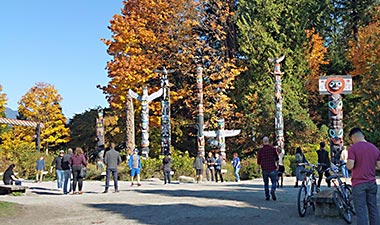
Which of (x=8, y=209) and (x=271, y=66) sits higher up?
(x=271, y=66)

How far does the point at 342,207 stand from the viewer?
357 inches

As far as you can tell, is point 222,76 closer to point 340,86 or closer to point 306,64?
point 306,64

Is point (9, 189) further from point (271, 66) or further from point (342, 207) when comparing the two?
point (271, 66)

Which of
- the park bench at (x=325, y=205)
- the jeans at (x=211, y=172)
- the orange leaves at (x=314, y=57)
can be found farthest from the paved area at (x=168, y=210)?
the orange leaves at (x=314, y=57)

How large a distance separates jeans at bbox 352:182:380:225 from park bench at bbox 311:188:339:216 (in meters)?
2.15

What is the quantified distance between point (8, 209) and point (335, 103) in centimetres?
1500

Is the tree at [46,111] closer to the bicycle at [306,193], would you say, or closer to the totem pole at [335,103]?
the totem pole at [335,103]

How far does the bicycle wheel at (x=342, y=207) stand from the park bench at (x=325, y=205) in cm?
16

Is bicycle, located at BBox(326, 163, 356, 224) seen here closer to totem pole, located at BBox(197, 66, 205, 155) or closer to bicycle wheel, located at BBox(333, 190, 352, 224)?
bicycle wheel, located at BBox(333, 190, 352, 224)

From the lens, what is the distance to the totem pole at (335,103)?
2059 centimetres

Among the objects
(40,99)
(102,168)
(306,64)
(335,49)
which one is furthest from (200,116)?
(40,99)

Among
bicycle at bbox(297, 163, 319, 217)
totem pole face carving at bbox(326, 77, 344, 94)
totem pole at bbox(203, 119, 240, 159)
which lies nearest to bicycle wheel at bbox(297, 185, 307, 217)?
bicycle at bbox(297, 163, 319, 217)

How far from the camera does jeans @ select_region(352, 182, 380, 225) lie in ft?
23.5

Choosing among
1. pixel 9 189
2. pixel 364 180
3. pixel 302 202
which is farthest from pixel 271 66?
pixel 364 180
